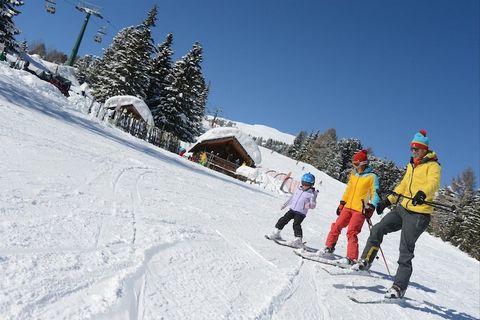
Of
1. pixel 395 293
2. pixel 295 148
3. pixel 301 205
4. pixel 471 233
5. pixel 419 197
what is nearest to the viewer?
pixel 419 197

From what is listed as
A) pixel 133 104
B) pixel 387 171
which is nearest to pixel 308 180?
pixel 133 104

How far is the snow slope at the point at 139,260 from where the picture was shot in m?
2.67

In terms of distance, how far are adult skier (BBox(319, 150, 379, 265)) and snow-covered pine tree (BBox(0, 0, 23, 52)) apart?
112 ft

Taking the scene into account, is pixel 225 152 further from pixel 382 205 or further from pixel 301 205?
pixel 382 205

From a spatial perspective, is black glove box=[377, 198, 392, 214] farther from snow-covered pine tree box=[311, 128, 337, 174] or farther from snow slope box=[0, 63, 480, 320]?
snow-covered pine tree box=[311, 128, 337, 174]

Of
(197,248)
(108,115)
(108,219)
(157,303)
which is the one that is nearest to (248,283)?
Result: (197,248)

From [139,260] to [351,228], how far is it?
3732mm

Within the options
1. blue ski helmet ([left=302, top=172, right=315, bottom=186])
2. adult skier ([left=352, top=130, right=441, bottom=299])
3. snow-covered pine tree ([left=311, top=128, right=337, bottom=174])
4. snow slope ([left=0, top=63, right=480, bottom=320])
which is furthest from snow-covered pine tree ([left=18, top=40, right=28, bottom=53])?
snow-covered pine tree ([left=311, top=128, right=337, bottom=174])

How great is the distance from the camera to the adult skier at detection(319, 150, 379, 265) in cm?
616

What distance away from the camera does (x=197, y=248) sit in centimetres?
465

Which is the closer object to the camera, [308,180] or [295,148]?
[308,180]

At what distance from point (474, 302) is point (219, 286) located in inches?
264

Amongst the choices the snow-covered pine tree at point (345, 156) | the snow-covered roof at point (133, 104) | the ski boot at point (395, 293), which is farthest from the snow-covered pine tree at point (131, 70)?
the snow-covered pine tree at point (345, 156)

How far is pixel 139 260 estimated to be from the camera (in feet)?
11.7
